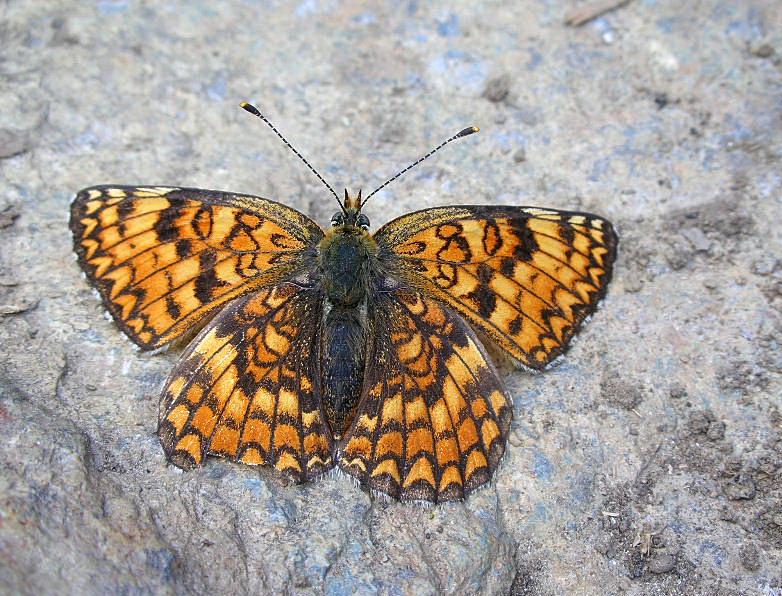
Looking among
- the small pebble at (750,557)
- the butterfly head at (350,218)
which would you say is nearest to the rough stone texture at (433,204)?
the small pebble at (750,557)

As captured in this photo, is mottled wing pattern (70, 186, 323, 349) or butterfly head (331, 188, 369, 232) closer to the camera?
mottled wing pattern (70, 186, 323, 349)

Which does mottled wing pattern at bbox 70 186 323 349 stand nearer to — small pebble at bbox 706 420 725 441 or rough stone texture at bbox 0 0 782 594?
rough stone texture at bbox 0 0 782 594

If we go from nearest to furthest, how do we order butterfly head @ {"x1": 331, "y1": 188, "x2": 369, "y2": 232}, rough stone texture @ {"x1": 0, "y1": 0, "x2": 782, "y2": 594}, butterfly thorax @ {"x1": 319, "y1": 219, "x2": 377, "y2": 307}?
rough stone texture @ {"x1": 0, "y1": 0, "x2": 782, "y2": 594} → butterfly thorax @ {"x1": 319, "y1": 219, "x2": 377, "y2": 307} → butterfly head @ {"x1": 331, "y1": 188, "x2": 369, "y2": 232}

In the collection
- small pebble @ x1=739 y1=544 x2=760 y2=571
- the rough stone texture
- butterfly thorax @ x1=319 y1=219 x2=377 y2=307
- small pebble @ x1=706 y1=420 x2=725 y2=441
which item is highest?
butterfly thorax @ x1=319 y1=219 x2=377 y2=307

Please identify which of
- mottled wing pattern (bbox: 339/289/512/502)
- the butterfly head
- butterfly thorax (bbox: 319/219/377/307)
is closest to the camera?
mottled wing pattern (bbox: 339/289/512/502)

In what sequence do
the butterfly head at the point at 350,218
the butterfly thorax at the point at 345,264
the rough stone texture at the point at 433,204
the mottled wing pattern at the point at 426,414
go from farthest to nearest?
the butterfly head at the point at 350,218 < the butterfly thorax at the point at 345,264 < the mottled wing pattern at the point at 426,414 < the rough stone texture at the point at 433,204

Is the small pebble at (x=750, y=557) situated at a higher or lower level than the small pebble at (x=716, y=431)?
lower

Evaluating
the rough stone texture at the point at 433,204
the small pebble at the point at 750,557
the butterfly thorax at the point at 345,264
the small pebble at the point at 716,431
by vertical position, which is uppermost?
the butterfly thorax at the point at 345,264

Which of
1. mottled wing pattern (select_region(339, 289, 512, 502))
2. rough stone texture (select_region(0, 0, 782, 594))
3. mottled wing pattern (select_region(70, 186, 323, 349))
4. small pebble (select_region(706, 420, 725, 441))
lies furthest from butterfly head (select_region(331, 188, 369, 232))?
small pebble (select_region(706, 420, 725, 441))

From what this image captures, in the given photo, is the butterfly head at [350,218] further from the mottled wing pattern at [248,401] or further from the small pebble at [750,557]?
the small pebble at [750,557]
